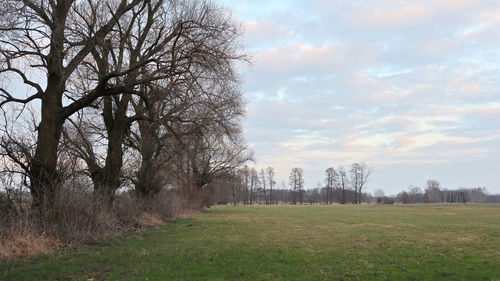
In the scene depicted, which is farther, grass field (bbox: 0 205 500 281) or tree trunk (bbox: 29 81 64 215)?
tree trunk (bbox: 29 81 64 215)

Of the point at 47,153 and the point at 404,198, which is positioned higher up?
the point at 47,153

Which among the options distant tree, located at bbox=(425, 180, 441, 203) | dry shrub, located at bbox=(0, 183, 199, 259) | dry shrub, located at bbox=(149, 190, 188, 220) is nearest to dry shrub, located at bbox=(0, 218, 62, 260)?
dry shrub, located at bbox=(0, 183, 199, 259)

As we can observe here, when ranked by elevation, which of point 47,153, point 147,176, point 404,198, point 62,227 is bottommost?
point 404,198

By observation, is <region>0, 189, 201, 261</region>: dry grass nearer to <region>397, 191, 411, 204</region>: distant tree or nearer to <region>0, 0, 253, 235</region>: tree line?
<region>0, 0, 253, 235</region>: tree line

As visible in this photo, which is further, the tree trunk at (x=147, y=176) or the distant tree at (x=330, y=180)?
the distant tree at (x=330, y=180)

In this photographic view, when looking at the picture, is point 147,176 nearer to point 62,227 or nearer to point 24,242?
point 62,227

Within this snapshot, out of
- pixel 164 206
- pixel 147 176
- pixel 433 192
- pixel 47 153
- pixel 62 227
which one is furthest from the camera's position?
pixel 433 192

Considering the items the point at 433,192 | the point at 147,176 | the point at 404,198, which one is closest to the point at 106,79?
the point at 147,176

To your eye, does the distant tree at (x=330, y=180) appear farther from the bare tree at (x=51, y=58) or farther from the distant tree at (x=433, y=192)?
the bare tree at (x=51, y=58)

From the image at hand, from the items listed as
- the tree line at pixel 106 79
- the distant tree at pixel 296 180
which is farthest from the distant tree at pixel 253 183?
the tree line at pixel 106 79

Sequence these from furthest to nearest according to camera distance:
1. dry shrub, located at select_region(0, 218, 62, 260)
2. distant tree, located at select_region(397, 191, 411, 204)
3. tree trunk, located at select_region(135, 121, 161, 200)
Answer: distant tree, located at select_region(397, 191, 411, 204)
tree trunk, located at select_region(135, 121, 161, 200)
dry shrub, located at select_region(0, 218, 62, 260)

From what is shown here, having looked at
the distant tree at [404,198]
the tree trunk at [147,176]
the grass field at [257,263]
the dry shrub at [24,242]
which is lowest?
the distant tree at [404,198]

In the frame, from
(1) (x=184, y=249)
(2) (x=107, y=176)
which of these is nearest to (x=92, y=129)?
(2) (x=107, y=176)

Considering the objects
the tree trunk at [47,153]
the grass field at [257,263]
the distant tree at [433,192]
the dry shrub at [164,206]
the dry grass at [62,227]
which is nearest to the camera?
the grass field at [257,263]
